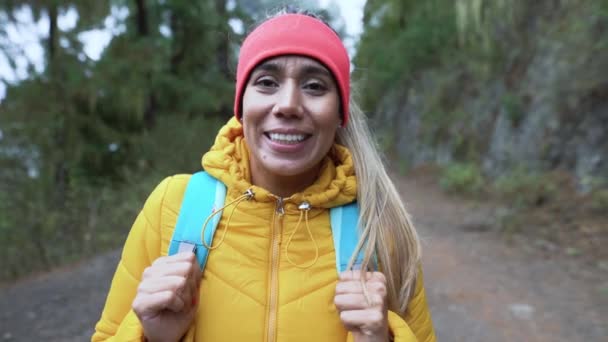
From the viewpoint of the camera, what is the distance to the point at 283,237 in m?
1.73

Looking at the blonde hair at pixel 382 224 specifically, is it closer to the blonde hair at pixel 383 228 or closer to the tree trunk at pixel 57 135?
the blonde hair at pixel 383 228

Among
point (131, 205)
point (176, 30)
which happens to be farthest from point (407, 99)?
point (131, 205)

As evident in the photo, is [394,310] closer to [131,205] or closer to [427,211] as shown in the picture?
[131,205]

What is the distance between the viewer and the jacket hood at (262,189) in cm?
173

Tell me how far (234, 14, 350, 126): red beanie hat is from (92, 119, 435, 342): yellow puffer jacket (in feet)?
1.06

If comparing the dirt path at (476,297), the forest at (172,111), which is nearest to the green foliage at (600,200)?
the forest at (172,111)

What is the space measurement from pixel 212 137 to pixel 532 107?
7546 millimetres

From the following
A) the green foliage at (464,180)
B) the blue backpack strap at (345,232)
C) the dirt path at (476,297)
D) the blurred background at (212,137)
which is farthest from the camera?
the green foliage at (464,180)

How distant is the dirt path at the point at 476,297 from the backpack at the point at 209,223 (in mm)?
3279

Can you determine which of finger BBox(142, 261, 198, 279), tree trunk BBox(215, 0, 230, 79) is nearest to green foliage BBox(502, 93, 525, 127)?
tree trunk BBox(215, 0, 230, 79)

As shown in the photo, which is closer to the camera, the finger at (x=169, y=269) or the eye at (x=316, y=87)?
the finger at (x=169, y=269)

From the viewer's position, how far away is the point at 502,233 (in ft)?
24.7

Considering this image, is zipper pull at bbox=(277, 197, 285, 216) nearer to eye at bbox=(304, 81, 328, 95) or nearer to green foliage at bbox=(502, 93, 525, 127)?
eye at bbox=(304, 81, 328, 95)

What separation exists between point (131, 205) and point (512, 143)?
8.81 metres
